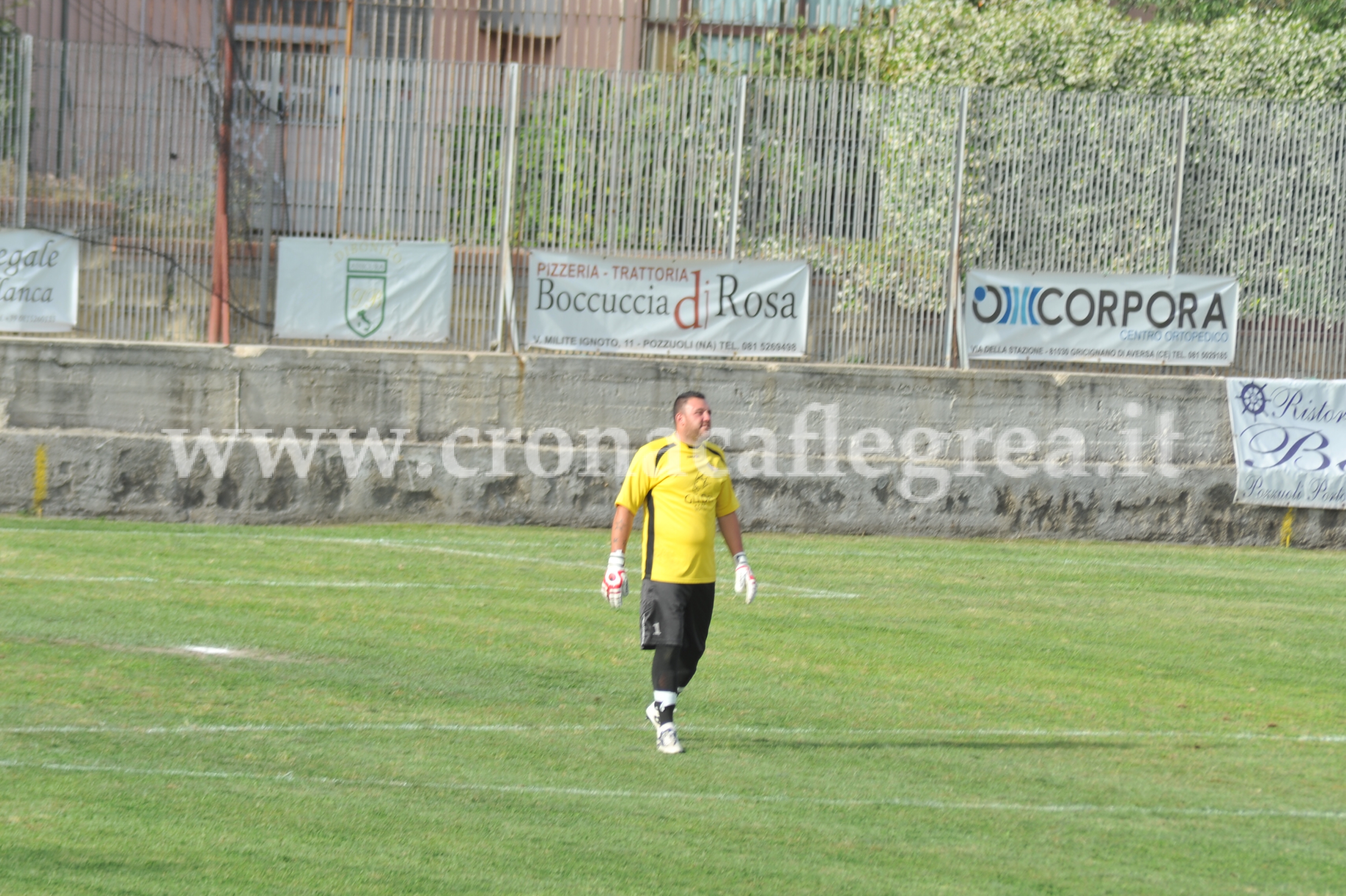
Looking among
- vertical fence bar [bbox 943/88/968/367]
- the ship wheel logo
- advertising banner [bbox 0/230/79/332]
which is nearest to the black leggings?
vertical fence bar [bbox 943/88/968/367]

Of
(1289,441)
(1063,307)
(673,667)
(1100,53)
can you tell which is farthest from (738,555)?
(1100,53)

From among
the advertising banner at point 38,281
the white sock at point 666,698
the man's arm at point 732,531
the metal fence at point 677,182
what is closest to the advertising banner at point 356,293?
the metal fence at point 677,182

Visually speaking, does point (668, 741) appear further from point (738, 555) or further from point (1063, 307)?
point (1063, 307)

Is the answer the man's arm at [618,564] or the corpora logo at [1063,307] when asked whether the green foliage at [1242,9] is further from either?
the man's arm at [618,564]

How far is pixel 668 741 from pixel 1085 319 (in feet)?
37.5

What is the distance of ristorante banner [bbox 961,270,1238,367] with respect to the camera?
1778 cm

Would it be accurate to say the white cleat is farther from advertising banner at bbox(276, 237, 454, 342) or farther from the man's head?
advertising banner at bbox(276, 237, 454, 342)

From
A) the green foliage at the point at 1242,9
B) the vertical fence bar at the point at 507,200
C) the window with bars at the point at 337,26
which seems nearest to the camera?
the vertical fence bar at the point at 507,200

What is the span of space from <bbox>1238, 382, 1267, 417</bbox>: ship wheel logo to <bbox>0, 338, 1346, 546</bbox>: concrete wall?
284mm

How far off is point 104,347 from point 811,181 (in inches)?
318

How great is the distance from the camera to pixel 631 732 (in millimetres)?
8305

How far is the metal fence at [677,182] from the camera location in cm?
1709

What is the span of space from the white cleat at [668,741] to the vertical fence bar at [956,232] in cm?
1059

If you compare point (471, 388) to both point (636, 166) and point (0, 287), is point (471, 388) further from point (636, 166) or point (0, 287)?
point (0, 287)
